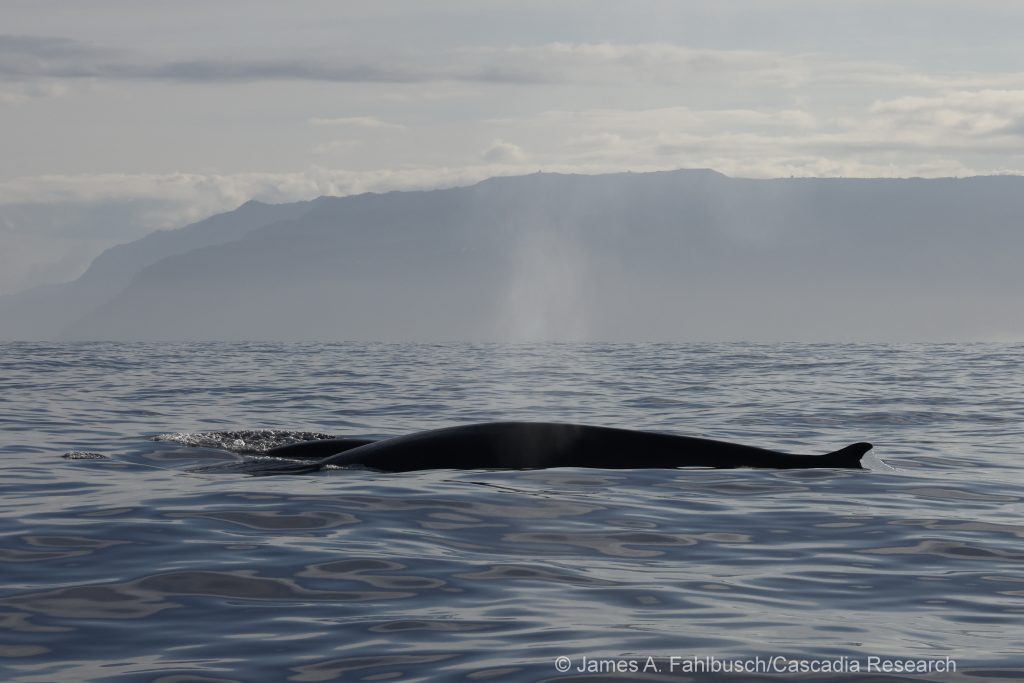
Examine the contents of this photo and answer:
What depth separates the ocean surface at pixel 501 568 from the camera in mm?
5965

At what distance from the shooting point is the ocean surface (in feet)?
19.6

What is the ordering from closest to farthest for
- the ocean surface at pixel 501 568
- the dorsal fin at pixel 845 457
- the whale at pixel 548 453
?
the ocean surface at pixel 501 568
the whale at pixel 548 453
the dorsal fin at pixel 845 457

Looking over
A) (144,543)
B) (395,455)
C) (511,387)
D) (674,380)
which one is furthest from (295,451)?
(674,380)

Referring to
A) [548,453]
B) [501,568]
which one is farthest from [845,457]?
[501,568]

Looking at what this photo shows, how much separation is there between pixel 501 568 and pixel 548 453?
162 inches

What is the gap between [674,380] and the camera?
32750 millimetres

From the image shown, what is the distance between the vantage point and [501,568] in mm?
7914

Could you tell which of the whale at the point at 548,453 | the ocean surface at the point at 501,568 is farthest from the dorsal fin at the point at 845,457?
the ocean surface at the point at 501,568

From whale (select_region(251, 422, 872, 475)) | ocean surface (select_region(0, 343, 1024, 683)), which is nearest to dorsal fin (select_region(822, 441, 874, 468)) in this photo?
whale (select_region(251, 422, 872, 475))

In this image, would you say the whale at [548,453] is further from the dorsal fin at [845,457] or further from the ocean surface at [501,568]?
the ocean surface at [501,568]

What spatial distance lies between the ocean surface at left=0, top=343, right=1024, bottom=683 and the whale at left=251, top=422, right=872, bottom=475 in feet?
0.95

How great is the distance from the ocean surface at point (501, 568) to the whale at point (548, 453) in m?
0.29

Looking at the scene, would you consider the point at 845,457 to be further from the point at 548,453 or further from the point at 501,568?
the point at 501,568

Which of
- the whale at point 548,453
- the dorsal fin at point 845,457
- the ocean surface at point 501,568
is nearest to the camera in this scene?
the ocean surface at point 501,568
